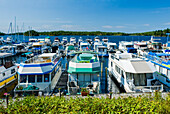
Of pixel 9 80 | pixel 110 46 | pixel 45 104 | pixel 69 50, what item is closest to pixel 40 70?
pixel 9 80

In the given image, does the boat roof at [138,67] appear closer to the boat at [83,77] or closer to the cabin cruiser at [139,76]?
the cabin cruiser at [139,76]

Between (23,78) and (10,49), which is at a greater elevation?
(10,49)

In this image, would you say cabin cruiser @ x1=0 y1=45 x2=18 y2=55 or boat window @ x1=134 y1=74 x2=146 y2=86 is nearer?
boat window @ x1=134 y1=74 x2=146 y2=86

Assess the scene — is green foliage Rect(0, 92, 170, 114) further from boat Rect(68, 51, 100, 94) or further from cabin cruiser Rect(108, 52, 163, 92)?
cabin cruiser Rect(108, 52, 163, 92)

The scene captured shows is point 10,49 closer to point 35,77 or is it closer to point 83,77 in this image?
point 35,77

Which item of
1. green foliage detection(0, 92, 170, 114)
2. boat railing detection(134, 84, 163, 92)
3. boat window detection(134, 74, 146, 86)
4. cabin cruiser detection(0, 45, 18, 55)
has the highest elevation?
cabin cruiser detection(0, 45, 18, 55)

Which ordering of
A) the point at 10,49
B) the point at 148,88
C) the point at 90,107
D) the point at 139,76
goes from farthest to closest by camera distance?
the point at 10,49 → the point at 139,76 → the point at 148,88 → the point at 90,107

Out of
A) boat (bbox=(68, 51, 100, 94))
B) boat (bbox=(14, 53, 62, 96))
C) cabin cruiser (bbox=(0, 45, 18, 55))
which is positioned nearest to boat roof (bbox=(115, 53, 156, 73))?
boat (bbox=(68, 51, 100, 94))

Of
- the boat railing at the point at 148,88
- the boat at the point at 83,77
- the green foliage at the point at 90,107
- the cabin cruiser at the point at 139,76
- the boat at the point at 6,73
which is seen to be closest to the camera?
the green foliage at the point at 90,107

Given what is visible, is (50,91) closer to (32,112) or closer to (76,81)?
(76,81)

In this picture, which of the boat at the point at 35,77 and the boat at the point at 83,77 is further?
the boat at the point at 35,77

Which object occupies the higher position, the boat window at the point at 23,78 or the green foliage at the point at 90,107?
the green foliage at the point at 90,107

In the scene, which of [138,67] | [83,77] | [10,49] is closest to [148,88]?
[138,67]

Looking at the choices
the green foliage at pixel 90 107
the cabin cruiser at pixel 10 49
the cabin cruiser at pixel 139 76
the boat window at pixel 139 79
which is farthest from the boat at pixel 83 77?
the cabin cruiser at pixel 10 49
